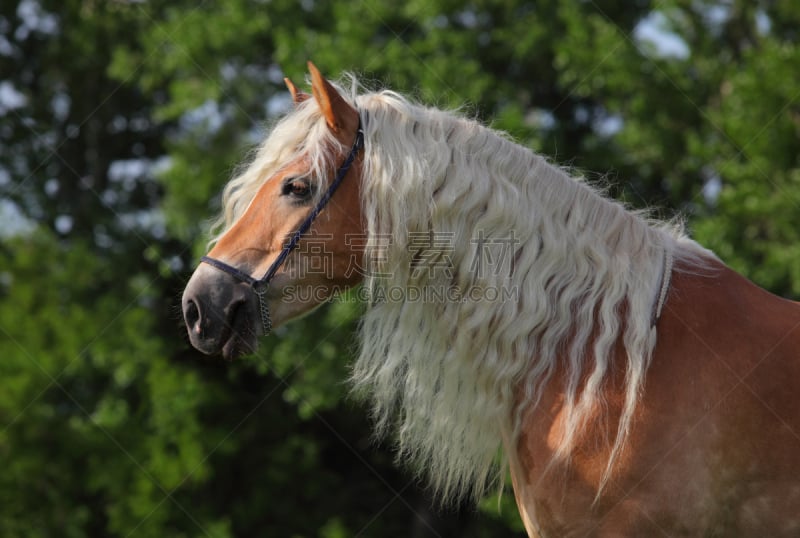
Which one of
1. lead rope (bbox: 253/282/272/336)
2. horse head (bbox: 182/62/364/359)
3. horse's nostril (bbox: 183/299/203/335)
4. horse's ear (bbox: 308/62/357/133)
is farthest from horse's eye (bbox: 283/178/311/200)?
horse's nostril (bbox: 183/299/203/335)

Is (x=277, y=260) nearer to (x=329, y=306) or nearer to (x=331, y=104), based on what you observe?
(x=331, y=104)

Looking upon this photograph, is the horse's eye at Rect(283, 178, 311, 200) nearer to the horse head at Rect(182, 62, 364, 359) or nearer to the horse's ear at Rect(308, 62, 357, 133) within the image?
the horse head at Rect(182, 62, 364, 359)

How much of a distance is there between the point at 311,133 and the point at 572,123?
8.88 metres

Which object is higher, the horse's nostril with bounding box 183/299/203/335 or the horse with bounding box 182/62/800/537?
the horse with bounding box 182/62/800/537

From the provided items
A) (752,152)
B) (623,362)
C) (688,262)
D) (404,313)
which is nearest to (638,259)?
(688,262)

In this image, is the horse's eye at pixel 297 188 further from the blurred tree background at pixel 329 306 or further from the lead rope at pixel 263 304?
the blurred tree background at pixel 329 306

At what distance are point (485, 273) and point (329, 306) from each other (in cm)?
684

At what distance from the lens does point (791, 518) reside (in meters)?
2.44

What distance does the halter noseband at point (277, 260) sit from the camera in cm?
275

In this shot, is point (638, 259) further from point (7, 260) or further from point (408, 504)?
point (7, 260)

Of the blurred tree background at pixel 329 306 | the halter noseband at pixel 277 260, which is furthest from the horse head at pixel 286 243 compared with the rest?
the blurred tree background at pixel 329 306

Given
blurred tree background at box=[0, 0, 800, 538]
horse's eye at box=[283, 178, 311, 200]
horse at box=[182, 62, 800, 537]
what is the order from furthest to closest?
blurred tree background at box=[0, 0, 800, 538], horse's eye at box=[283, 178, 311, 200], horse at box=[182, 62, 800, 537]

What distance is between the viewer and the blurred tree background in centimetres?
906

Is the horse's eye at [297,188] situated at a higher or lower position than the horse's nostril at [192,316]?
higher
